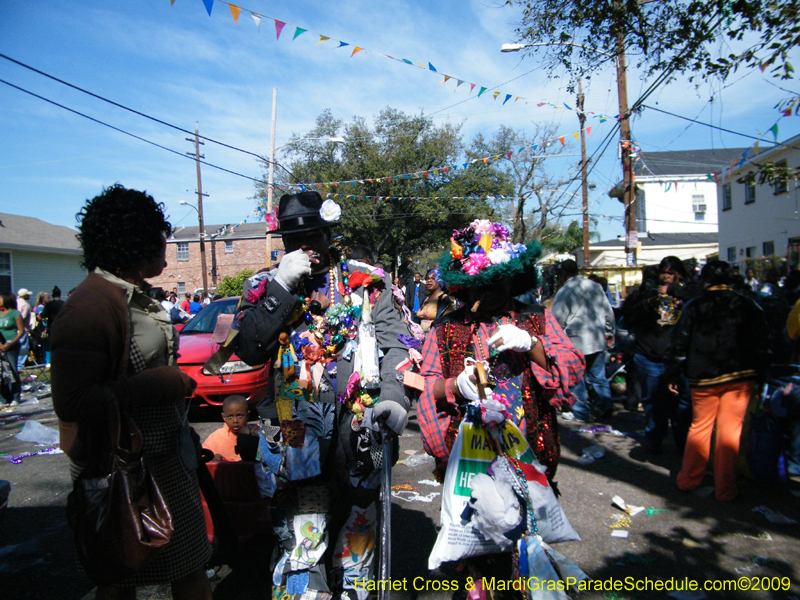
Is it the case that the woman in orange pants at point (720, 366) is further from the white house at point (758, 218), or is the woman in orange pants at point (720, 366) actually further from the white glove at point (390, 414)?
the white house at point (758, 218)

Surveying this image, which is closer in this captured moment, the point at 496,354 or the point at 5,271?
the point at 496,354

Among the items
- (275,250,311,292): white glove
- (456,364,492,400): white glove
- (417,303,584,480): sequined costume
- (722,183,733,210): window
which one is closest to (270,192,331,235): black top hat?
(275,250,311,292): white glove

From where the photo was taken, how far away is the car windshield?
7.64 m

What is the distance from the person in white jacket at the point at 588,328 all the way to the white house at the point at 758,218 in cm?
1382

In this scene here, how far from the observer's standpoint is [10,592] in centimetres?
296

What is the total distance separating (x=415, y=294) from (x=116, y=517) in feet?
33.3

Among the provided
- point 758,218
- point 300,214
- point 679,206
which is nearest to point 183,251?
point 679,206

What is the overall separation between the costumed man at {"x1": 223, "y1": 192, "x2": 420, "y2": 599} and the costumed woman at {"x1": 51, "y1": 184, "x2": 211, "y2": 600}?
393 millimetres

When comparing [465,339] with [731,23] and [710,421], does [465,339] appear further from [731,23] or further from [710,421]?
[731,23]

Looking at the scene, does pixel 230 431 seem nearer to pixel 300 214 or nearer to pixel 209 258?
pixel 300 214

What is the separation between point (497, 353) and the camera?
2418mm

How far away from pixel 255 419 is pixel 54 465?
7.30ft

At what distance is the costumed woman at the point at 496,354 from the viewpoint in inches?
92.4

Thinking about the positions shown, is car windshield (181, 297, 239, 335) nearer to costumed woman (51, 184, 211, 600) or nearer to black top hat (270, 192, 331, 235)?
black top hat (270, 192, 331, 235)
